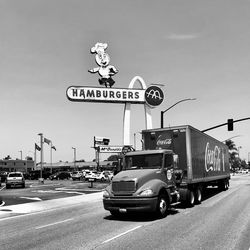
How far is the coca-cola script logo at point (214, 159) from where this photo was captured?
21.5 metres

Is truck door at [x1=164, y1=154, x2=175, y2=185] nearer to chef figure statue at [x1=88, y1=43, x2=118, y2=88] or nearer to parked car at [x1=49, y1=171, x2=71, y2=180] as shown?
chef figure statue at [x1=88, y1=43, x2=118, y2=88]

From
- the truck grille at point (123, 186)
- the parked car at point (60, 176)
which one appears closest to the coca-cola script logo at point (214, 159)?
the truck grille at point (123, 186)

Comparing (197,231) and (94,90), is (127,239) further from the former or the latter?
(94,90)

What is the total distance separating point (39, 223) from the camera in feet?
45.1

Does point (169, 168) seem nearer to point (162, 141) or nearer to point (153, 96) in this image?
point (162, 141)

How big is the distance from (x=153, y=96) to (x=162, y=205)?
3072cm

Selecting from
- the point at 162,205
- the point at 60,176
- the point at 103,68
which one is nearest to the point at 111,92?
the point at 103,68

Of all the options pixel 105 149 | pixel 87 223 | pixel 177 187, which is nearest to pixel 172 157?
pixel 177 187

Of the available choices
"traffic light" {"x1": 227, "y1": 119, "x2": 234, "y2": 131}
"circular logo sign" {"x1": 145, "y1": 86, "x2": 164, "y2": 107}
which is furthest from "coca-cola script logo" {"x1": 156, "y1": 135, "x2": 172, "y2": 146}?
"circular logo sign" {"x1": 145, "y1": 86, "x2": 164, "y2": 107}

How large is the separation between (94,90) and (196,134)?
80.7ft

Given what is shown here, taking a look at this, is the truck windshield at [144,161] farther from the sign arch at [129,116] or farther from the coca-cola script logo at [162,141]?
the sign arch at [129,116]

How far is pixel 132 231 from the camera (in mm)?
11047

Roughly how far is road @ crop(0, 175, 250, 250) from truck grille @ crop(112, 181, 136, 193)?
1.10 m

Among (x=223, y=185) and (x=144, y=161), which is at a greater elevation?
(x=144, y=161)
